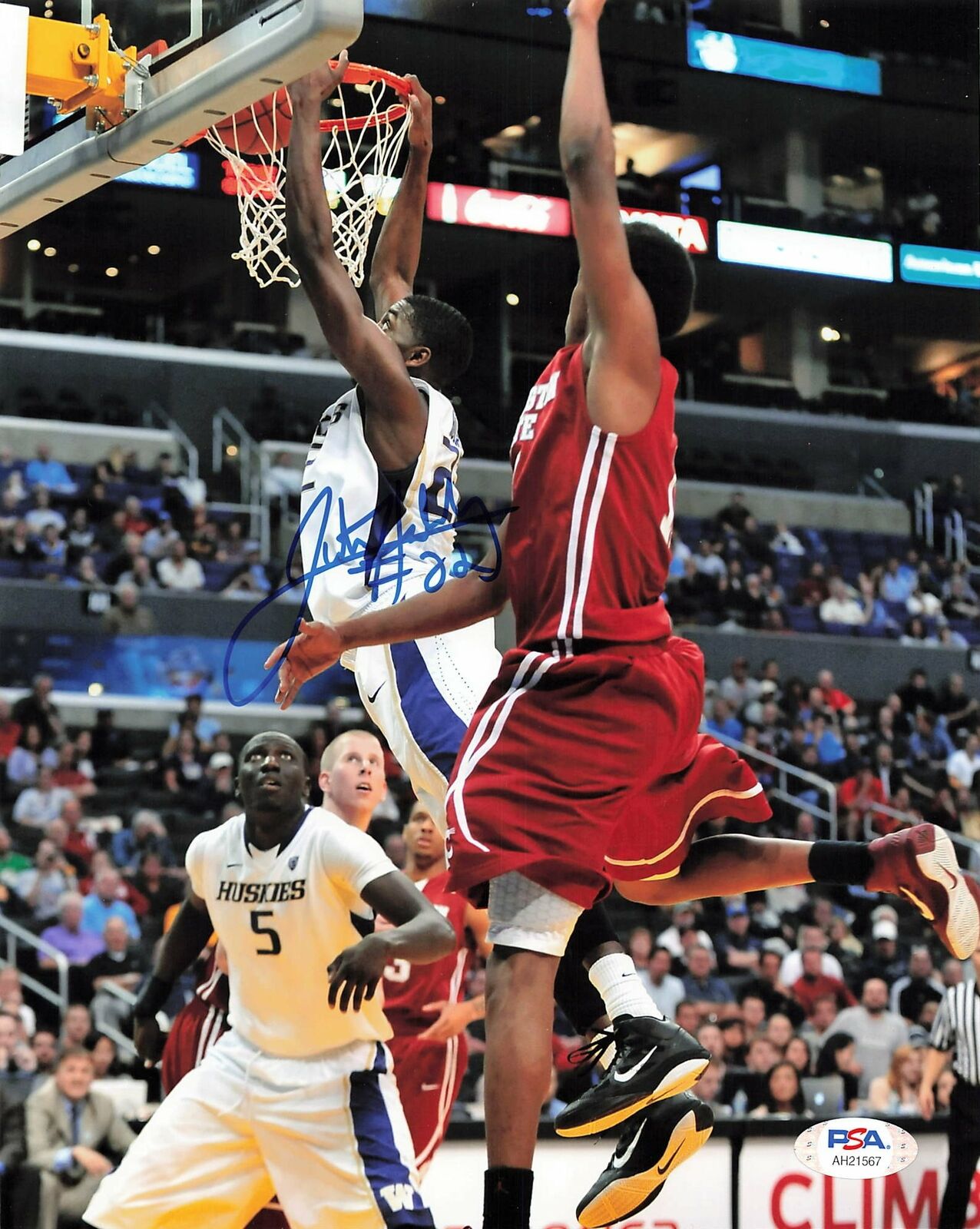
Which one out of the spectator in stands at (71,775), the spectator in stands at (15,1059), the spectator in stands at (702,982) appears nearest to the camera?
the spectator in stands at (15,1059)

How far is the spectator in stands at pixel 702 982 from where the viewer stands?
39.9 ft

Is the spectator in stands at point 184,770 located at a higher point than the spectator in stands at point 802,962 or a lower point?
higher

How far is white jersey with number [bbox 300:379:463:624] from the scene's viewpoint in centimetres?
470

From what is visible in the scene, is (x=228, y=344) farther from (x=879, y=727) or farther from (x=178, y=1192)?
(x=178, y=1192)

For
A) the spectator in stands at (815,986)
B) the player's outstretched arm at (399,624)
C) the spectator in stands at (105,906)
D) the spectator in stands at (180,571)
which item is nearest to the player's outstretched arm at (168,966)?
the player's outstretched arm at (399,624)

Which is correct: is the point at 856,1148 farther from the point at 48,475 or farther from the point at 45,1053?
the point at 48,475

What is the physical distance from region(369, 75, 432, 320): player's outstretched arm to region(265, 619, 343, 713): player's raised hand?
6.40 ft

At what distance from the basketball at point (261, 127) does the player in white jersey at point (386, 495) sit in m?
0.46

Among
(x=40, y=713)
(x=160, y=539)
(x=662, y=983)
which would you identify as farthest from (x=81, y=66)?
(x=160, y=539)

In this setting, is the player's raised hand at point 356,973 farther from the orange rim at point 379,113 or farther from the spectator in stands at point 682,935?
the spectator in stands at point 682,935

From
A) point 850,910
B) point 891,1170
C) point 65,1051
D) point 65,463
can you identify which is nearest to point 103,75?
point 65,1051

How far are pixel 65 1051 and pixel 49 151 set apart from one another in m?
4.43

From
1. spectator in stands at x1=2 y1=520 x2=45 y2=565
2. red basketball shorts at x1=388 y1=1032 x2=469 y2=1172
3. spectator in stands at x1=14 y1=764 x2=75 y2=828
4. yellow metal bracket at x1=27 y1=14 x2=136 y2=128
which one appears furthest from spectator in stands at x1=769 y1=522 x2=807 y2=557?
yellow metal bracket at x1=27 y1=14 x2=136 y2=128

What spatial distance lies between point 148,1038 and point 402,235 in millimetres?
2624
